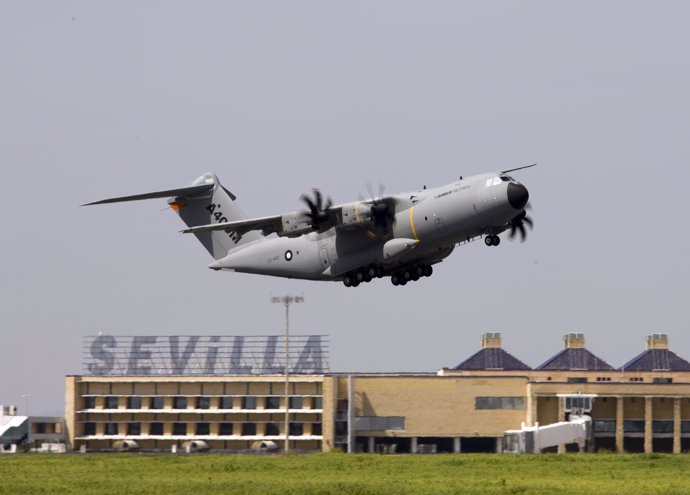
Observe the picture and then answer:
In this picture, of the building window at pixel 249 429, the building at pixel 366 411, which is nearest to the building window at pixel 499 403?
the building at pixel 366 411

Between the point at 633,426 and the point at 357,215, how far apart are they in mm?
53232

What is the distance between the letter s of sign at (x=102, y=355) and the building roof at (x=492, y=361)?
121 ft

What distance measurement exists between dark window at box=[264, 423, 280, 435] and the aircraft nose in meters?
53.9

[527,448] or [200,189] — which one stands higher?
[200,189]

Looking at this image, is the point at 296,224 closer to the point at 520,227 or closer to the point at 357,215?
the point at 357,215

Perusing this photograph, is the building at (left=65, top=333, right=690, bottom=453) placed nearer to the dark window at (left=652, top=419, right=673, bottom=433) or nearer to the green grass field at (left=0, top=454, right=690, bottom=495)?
the dark window at (left=652, top=419, right=673, bottom=433)

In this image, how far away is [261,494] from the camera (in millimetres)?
65688

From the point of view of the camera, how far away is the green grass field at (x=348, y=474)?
225 ft

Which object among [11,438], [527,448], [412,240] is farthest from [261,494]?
[11,438]

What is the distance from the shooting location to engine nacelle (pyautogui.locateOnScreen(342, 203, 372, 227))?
2670 inches

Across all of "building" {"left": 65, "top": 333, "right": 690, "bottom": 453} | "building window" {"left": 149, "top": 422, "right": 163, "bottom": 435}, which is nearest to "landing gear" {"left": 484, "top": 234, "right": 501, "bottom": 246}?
"building" {"left": 65, "top": 333, "right": 690, "bottom": 453}

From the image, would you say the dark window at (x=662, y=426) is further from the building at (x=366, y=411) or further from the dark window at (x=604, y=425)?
the dark window at (x=604, y=425)

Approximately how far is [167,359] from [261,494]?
57.7 m

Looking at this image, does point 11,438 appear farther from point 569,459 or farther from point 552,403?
point 569,459
